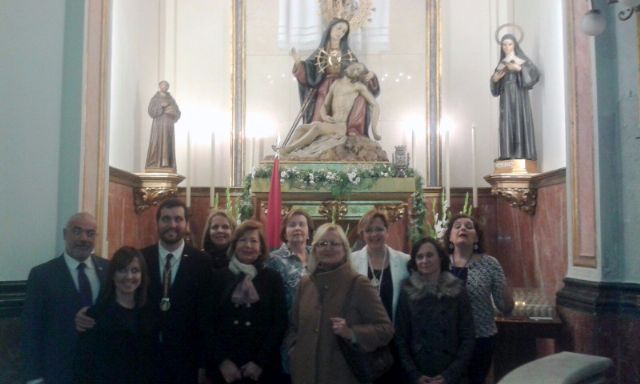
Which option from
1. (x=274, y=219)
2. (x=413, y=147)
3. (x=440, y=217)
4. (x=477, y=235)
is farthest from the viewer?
(x=413, y=147)

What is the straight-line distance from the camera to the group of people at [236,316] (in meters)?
3.36

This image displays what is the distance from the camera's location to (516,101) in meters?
7.53

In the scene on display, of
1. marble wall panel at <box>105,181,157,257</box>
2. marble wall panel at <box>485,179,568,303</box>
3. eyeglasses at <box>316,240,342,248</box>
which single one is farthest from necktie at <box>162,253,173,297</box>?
marble wall panel at <box>485,179,568,303</box>

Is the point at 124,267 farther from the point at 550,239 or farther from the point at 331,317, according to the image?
the point at 550,239

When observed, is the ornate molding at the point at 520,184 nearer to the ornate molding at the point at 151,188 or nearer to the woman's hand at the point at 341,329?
the ornate molding at the point at 151,188

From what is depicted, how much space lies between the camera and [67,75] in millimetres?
4477

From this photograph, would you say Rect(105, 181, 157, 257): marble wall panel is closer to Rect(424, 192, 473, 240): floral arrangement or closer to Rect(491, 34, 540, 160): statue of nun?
Rect(424, 192, 473, 240): floral arrangement

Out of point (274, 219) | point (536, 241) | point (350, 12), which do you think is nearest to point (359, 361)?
point (274, 219)

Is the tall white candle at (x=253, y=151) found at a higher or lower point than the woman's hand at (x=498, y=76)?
lower

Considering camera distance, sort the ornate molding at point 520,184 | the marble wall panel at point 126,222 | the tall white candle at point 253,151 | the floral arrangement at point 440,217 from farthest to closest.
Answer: the tall white candle at point 253,151 → the ornate molding at point 520,184 → the marble wall panel at point 126,222 → the floral arrangement at point 440,217

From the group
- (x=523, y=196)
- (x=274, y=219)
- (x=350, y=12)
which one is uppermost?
(x=350, y=12)

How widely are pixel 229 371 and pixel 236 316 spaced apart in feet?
0.89

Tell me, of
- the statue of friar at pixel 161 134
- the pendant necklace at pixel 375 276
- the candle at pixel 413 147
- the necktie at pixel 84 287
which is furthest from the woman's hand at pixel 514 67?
the necktie at pixel 84 287

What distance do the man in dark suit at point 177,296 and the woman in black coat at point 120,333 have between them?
111 millimetres
